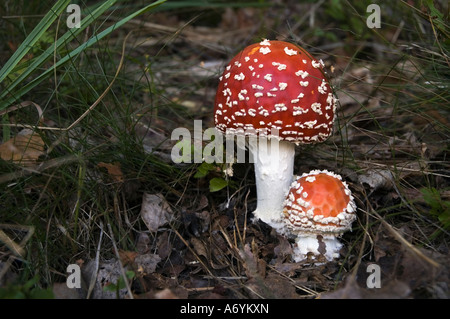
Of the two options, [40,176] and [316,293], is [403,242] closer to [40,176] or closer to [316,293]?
[316,293]

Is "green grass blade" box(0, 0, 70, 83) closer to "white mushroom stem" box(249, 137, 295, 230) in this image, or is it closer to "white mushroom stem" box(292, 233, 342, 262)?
"white mushroom stem" box(249, 137, 295, 230)

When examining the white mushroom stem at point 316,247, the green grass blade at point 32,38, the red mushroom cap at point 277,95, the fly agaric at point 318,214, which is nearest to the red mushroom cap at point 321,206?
the fly agaric at point 318,214

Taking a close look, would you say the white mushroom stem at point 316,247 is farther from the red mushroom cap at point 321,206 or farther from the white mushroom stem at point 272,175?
the white mushroom stem at point 272,175

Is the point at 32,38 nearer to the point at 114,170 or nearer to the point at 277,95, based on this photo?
the point at 114,170

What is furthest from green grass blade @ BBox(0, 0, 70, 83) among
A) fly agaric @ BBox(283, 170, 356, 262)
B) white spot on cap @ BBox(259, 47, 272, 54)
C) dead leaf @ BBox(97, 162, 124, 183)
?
fly agaric @ BBox(283, 170, 356, 262)

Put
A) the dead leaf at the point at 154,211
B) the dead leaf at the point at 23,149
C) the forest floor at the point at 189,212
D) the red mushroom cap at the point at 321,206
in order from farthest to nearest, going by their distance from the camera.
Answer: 1. the dead leaf at the point at 154,211
2. the dead leaf at the point at 23,149
3. the red mushroom cap at the point at 321,206
4. the forest floor at the point at 189,212

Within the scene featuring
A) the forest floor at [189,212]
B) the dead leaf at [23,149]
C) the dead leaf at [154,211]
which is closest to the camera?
the forest floor at [189,212]
